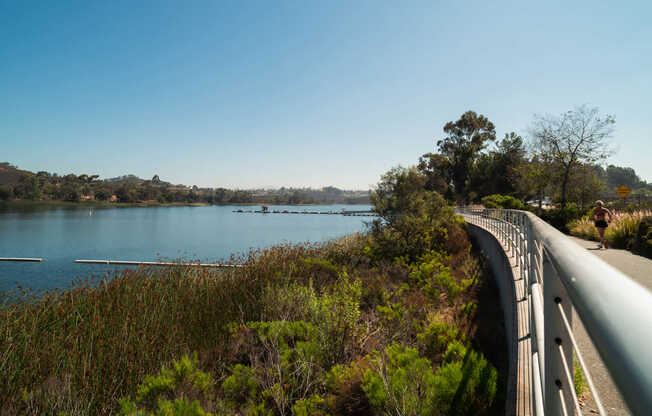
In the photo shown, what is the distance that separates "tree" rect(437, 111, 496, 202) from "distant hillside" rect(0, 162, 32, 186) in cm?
15383

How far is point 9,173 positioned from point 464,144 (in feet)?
594

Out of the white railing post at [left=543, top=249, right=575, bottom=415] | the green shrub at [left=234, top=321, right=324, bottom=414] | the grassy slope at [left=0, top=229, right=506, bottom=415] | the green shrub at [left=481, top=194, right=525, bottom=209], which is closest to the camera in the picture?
the white railing post at [left=543, top=249, right=575, bottom=415]

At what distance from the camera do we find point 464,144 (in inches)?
2482

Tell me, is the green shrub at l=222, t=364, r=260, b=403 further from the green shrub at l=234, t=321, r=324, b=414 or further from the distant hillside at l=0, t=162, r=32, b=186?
the distant hillside at l=0, t=162, r=32, b=186

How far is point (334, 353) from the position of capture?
576 centimetres

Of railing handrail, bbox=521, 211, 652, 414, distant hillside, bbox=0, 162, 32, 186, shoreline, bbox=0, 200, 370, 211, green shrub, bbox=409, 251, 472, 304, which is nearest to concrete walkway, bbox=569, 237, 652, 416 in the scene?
railing handrail, bbox=521, 211, 652, 414

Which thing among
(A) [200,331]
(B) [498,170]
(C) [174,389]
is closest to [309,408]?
(C) [174,389]

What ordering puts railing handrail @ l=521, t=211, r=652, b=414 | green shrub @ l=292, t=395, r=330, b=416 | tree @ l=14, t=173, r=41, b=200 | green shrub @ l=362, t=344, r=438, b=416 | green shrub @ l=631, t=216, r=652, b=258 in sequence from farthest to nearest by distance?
tree @ l=14, t=173, r=41, b=200 → green shrub @ l=631, t=216, r=652, b=258 → green shrub @ l=292, t=395, r=330, b=416 → green shrub @ l=362, t=344, r=438, b=416 → railing handrail @ l=521, t=211, r=652, b=414

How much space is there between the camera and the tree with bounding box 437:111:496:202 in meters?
59.8

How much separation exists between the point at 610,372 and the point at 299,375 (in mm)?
4936

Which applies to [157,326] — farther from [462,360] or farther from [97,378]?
[462,360]

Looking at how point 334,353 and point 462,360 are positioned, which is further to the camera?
point 334,353

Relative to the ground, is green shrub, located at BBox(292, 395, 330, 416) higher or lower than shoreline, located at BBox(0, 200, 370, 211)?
lower

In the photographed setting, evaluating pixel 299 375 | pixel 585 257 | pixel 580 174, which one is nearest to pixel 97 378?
pixel 299 375
